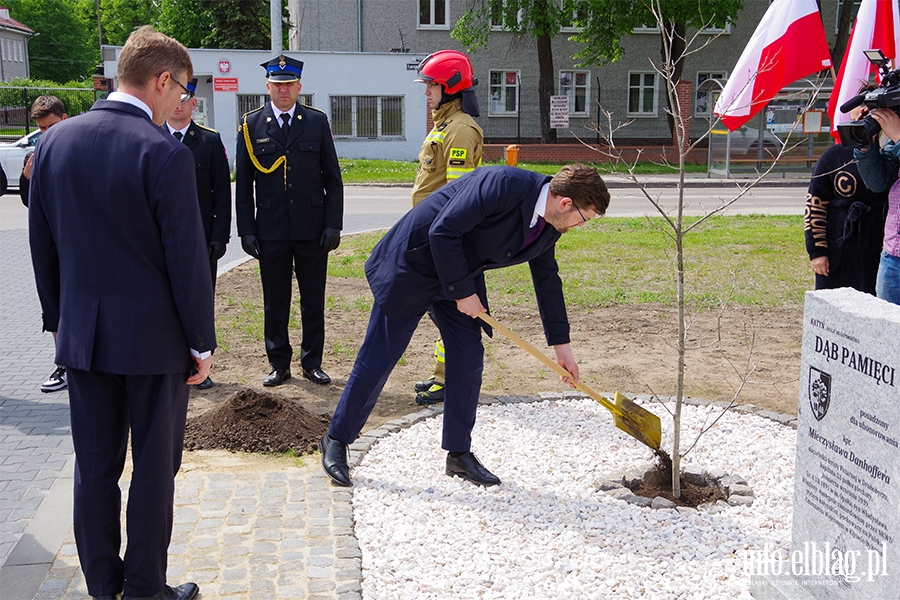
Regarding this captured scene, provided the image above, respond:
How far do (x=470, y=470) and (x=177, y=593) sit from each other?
1.76 m

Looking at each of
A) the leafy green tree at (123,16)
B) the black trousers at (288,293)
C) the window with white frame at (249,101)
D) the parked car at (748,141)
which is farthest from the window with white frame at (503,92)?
the leafy green tree at (123,16)

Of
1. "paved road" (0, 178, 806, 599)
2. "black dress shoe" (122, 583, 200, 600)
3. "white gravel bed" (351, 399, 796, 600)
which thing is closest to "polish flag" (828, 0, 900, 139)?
"paved road" (0, 178, 806, 599)

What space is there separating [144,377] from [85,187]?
704mm

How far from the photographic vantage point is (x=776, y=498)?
4.60m

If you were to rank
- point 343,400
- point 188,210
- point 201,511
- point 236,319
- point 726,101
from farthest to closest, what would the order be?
point 236,319, point 726,101, point 343,400, point 201,511, point 188,210

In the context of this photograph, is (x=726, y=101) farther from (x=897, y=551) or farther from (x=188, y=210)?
(x=188, y=210)

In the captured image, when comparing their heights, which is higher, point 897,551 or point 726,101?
point 726,101

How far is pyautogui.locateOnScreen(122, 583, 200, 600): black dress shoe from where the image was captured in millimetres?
3404

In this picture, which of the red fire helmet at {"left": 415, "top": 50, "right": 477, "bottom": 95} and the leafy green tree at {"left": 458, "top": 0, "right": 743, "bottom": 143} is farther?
the leafy green tree at {"left": 458, "top": 0, "right": 743, "bottom": 143}

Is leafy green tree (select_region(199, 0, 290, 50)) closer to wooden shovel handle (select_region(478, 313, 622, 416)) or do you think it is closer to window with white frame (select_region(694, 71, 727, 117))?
Result: window with white frame (select_region(694, 71, 727, 117))

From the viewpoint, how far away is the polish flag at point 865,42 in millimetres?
5793

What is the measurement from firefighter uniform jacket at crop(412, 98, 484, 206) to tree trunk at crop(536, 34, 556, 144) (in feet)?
90.9

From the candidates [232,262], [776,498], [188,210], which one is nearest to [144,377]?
[188,210]

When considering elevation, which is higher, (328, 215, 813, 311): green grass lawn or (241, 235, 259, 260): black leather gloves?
(241, 235, 259, 260): black leather gloves
